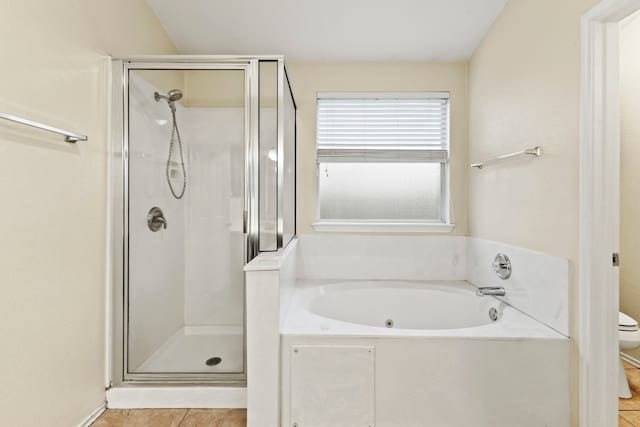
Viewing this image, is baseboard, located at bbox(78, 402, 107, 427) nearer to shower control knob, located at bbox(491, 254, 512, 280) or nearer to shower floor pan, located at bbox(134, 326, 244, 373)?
shower floor pan, located at bbox(134, 326, 244, 373)

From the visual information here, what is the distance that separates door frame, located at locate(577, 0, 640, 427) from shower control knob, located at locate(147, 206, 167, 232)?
215 cm

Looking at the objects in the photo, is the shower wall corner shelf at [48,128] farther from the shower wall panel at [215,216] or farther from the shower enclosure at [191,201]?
the shower wall panel at [215,216]

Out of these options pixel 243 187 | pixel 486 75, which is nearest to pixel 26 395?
pixel 243 187

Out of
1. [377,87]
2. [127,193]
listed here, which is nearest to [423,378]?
[127,193]

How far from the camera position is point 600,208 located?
1.37 m

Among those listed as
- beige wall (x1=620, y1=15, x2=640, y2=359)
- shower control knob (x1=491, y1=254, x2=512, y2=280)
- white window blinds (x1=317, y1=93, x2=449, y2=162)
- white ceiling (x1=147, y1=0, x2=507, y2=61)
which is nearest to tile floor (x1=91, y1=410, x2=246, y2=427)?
shower control knob (x1=491, y1=254, x2=512, y2=280)

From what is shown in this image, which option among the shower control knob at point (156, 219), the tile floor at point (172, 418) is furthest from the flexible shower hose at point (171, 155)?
the tile floor at point (172, 418)

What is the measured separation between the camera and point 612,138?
4.46ft

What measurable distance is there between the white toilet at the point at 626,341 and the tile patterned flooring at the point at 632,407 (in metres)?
0.04

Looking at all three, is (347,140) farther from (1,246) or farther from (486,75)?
(1,246)

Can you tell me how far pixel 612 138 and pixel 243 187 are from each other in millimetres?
1715

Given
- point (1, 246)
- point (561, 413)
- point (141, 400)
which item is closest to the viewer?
point (1, 246)

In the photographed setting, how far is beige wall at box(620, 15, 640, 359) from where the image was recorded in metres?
2.32

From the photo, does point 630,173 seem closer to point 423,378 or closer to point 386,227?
point 386,227
